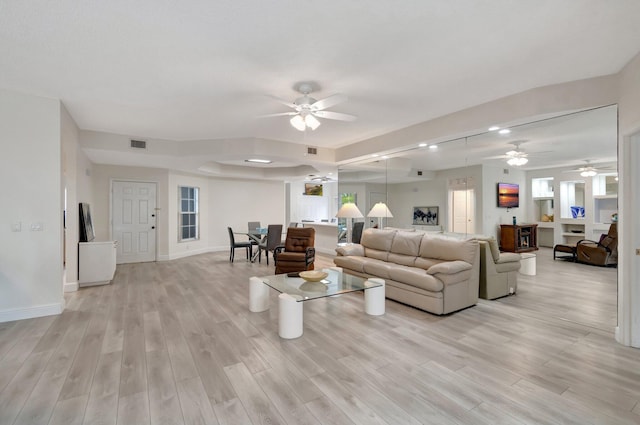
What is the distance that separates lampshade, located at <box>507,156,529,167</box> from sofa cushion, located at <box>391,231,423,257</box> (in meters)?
1.67

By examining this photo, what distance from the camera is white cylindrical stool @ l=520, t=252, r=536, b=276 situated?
480 cm

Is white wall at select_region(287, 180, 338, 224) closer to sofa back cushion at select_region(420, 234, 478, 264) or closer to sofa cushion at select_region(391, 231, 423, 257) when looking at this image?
sofa cushion at select_region(391, 231, 423, 257)

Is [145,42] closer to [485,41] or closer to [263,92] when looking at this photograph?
[263,92]

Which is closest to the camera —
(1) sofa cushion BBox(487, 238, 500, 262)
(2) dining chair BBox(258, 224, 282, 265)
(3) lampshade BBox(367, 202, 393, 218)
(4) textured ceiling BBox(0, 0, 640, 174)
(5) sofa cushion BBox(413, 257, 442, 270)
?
(4) textured ceiling BBox(0, 0, 640, 174)

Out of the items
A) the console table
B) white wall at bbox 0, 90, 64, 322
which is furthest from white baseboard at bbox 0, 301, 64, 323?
the console table

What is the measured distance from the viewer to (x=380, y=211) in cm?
608

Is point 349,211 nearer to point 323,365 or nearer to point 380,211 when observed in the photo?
point 380,211

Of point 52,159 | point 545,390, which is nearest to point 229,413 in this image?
point 545,390

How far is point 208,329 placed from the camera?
3.21 meters

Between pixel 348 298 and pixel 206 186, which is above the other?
pixel 206 186

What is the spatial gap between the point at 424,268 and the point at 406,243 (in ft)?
1.82

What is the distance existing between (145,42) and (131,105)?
178cm

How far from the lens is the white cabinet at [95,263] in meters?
4.85

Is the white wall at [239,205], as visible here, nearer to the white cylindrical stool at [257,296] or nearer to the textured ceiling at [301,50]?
the textured ceiling at [301,50]
